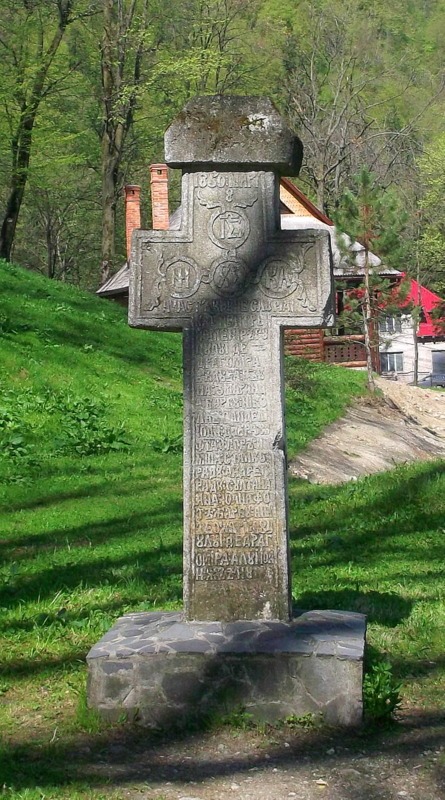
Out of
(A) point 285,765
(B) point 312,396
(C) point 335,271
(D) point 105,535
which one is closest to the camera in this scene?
(A) point 285,765

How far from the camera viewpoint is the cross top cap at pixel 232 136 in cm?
497

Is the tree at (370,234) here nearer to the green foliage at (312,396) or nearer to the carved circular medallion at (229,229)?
the green foliage at (312,396)

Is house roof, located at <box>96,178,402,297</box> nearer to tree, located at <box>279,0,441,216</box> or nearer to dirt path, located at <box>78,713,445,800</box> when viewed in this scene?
tree, located at <box>279,0,441,216</box>

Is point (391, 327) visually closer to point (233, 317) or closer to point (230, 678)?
point (233, 317)

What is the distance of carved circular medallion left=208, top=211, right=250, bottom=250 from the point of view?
16.8 feet

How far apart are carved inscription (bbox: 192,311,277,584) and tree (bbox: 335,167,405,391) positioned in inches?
984

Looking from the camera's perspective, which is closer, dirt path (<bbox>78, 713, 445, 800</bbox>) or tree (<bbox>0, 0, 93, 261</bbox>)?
dirt path (<bbox>78, 713, 445, 800</bbox>)

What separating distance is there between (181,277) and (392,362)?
57.0 m

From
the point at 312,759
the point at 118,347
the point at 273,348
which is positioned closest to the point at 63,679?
the point at 312,759

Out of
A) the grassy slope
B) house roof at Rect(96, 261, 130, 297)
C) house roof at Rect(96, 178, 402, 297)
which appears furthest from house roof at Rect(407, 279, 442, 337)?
the grassy slope

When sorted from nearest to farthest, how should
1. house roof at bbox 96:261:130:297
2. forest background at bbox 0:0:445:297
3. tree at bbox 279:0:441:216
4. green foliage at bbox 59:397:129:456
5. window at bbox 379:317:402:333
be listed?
green foliage at bbox 59:397:129:456
forest background at bbox 0:0:445:297
house roof at bbox 96:261:130:297
tree at bbox 279:0:441:216
window at bbox 379:317:402:333

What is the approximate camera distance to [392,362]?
201ft

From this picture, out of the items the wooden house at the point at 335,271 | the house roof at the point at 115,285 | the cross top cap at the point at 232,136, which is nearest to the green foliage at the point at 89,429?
the cross top cap at the point at 232,136

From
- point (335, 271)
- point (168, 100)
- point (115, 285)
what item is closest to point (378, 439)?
point (335, 271)
